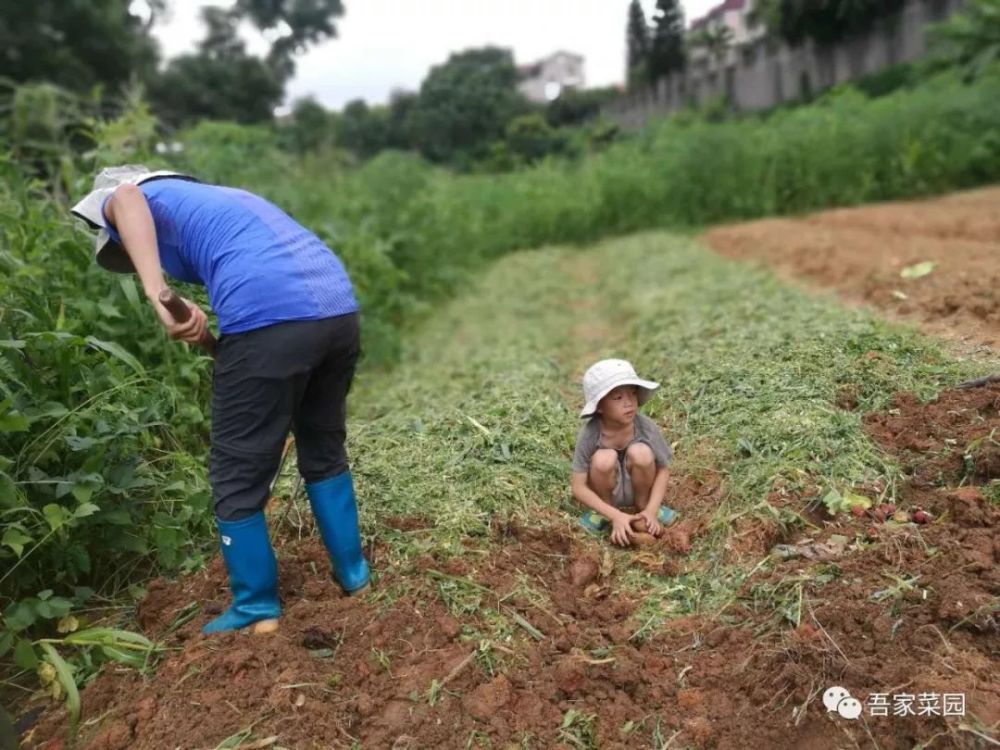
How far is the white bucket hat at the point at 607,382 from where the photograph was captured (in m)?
2.54

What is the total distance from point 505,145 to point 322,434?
34.2 feet

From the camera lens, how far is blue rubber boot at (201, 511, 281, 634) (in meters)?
2.12

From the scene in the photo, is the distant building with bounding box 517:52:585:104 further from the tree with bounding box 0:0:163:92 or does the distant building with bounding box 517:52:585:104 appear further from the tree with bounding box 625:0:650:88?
the tree with bounding box 0:0:163:92

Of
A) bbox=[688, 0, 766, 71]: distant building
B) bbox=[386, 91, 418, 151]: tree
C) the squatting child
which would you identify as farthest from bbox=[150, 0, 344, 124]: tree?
the squatting child

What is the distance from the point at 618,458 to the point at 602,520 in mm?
218

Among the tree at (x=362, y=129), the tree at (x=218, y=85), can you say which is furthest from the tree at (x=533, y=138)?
the tree at (x=218, y=85)

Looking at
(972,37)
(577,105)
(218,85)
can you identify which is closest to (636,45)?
(577,105)

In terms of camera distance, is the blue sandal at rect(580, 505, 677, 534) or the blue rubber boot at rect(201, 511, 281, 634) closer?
the blue rubber boot at rect(201, 511, 281, 634)

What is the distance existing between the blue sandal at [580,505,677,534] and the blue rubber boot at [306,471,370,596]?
2.50 feet

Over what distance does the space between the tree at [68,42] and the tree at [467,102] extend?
5646 mm

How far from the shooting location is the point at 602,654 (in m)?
2.02

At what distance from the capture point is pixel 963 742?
1.54m

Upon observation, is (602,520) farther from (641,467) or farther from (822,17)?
(822,17)

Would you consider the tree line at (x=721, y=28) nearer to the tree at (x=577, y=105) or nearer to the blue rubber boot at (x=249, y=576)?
the tree at (x=577, y=105)
